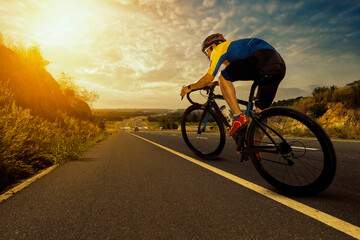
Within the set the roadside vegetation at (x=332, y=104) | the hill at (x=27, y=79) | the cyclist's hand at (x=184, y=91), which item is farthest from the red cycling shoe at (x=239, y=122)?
the roadside vegetation at (x=332, y=104)

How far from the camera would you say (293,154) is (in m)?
2.41

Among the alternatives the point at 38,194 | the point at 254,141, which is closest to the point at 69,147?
the point at 38,194

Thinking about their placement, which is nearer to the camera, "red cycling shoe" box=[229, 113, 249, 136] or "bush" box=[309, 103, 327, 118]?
"red cycling shoe" box=[229, 113, 249, 136]

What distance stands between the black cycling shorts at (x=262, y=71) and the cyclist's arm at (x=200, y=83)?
35cm

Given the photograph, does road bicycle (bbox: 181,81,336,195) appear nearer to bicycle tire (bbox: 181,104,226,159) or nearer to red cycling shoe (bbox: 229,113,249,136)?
red cycling shoe (bbox: 229,113,249,136)

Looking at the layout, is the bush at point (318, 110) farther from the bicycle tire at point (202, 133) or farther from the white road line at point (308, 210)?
the white road line at point (308, 210)

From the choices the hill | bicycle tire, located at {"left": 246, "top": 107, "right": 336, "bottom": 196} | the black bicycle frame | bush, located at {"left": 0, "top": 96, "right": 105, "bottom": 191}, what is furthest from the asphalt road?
the hill

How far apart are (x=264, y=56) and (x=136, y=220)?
2.54m

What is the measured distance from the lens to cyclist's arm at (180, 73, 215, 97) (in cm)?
304

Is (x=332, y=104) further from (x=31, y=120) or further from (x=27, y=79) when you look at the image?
(x=27, y=79)

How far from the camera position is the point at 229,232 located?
53.8 inches

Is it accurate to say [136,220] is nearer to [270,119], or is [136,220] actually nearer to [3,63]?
[270,119]

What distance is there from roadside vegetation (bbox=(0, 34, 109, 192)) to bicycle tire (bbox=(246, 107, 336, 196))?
3.73m

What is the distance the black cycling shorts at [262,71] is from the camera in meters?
2.57
